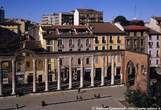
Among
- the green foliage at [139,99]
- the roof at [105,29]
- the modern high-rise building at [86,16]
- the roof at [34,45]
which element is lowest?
the green foliage at [139,99]

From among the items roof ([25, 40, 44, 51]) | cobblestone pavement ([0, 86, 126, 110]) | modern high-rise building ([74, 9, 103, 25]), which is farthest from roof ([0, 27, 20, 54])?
modern high-rise building ([74, 9, 103, 25])

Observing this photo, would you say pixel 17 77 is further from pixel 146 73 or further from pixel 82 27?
pixel 146 73

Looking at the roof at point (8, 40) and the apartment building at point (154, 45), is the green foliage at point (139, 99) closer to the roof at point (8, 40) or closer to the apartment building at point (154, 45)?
the roof at point (8, 40)

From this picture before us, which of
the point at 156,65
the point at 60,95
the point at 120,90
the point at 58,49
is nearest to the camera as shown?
the point at 60,95

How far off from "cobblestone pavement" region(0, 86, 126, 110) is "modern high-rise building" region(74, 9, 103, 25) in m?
42.5

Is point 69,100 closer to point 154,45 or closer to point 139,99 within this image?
point 139,99

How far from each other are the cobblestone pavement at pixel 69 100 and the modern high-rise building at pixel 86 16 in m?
42.5

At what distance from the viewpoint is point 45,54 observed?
179 ft

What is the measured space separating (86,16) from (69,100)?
55.5m

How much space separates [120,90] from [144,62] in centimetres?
651

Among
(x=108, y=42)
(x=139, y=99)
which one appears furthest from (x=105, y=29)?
(x=139, y=99)

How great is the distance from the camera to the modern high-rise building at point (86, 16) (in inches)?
3891

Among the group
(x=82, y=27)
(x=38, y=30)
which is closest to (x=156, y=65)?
(x=82, y=27)

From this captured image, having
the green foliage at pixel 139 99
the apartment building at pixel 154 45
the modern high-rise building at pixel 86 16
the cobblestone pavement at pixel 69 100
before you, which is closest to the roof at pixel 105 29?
the apartment building at pixel 154 45
